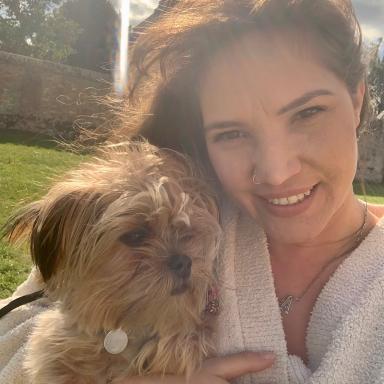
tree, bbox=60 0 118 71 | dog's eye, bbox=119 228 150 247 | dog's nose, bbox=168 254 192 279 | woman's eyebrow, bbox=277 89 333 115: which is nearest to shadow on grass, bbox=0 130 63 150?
dog's eye, bbox=119 228 150 247

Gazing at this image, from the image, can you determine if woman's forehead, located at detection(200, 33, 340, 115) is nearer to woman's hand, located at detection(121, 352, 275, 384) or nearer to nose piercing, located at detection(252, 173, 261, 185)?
nose piercing, located at detection(252, 173, 261, 185)

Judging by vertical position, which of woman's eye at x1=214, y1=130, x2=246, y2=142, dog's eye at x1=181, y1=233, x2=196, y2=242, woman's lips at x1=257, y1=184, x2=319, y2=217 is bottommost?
dog's eye at x1=181, y1=233, x2=196, y2=242

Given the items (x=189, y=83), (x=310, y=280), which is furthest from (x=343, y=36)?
(x=310, y=280)

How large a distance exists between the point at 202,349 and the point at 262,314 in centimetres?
31

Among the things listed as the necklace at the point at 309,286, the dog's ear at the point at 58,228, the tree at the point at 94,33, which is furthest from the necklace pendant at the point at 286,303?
the tree at the point at 94,33

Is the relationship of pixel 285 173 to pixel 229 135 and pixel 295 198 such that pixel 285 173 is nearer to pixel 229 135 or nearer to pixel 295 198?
pixel 295 198

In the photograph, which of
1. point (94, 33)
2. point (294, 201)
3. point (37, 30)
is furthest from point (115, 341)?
point (37, 30)

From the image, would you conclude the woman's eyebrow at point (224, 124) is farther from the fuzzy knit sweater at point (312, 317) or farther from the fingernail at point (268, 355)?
the fingernail at point (268, 355)

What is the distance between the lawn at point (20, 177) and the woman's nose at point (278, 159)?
42.6 inches

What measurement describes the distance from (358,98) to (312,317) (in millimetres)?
1006

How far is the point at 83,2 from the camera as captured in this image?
3403 centimetres

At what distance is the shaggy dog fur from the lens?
2139 millimetres

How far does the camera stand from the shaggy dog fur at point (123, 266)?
2.14 metres

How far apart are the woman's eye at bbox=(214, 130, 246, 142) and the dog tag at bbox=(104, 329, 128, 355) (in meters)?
0.97
